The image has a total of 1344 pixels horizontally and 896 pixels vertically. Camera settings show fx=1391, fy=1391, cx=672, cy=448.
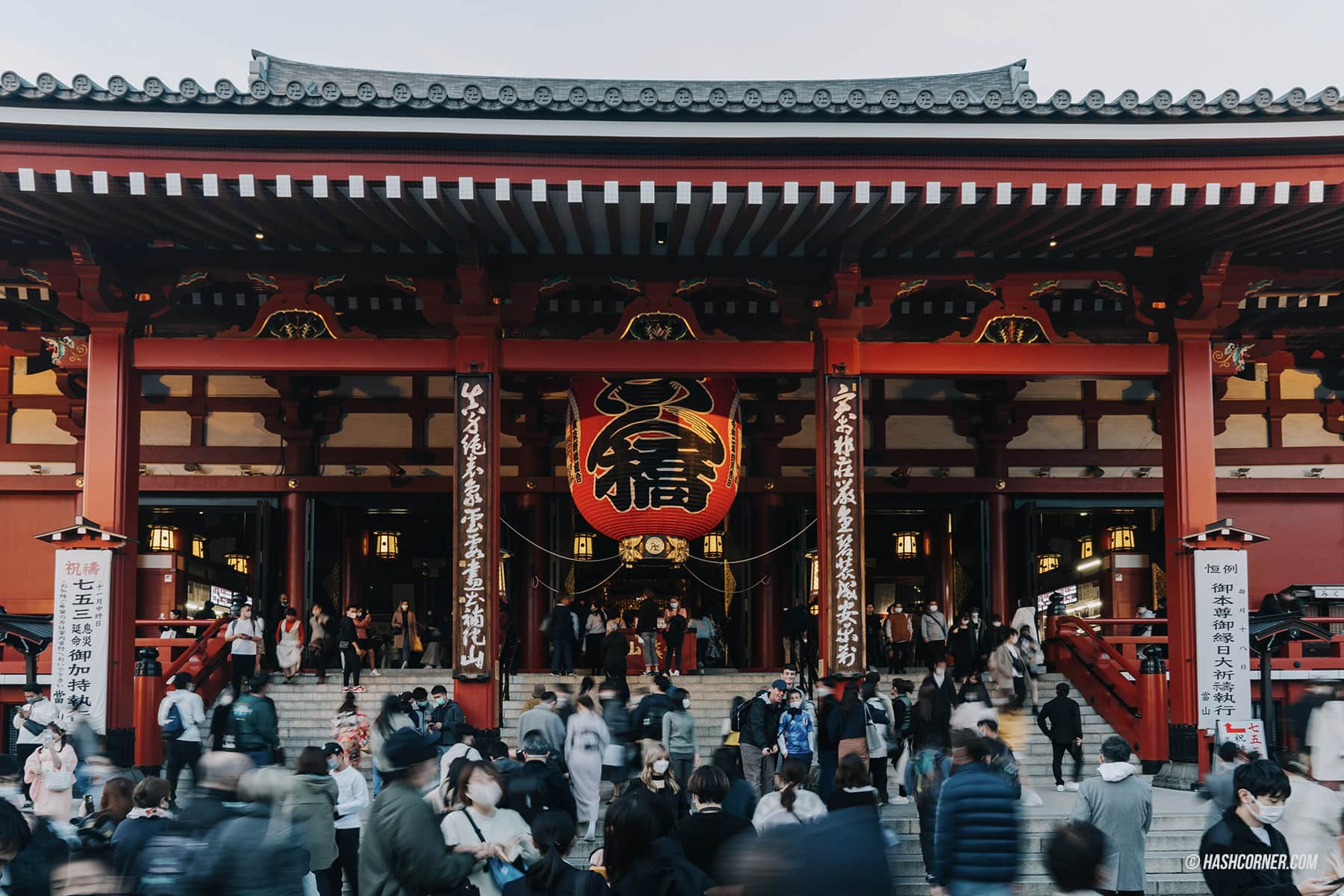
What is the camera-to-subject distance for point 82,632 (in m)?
13.5

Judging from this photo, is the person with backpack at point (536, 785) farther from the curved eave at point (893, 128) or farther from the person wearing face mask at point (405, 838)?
the curved eave at point (893, 128)

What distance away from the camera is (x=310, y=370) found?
48.4 ft

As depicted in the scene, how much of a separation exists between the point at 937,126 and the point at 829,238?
6.30 ft

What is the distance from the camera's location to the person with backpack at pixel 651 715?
1234 cm

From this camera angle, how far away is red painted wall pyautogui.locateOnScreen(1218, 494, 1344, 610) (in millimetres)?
19203

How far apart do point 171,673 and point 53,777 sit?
17.3 feet

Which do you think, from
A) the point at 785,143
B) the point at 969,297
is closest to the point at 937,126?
the point at 785,143

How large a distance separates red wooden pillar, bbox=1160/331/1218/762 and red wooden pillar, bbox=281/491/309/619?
37.4 feet

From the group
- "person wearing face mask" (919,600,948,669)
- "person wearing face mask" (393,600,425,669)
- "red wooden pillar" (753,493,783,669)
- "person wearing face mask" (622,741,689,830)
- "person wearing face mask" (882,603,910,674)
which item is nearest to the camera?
"person wearing face mask" (622,741,689,830)

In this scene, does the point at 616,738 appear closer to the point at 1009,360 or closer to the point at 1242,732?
the point at 1009,360

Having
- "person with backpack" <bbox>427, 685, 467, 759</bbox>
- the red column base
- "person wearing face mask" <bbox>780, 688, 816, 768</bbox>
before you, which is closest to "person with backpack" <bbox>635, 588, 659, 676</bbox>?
the red column base

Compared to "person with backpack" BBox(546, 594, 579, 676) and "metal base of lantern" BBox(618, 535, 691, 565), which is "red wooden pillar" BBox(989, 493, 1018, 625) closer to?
"metal base of lantern" BBox(618, 535, 691, 565)

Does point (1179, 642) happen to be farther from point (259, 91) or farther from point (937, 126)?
point (259, 91)

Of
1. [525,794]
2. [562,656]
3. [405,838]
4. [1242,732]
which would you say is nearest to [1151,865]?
[1242,732]
